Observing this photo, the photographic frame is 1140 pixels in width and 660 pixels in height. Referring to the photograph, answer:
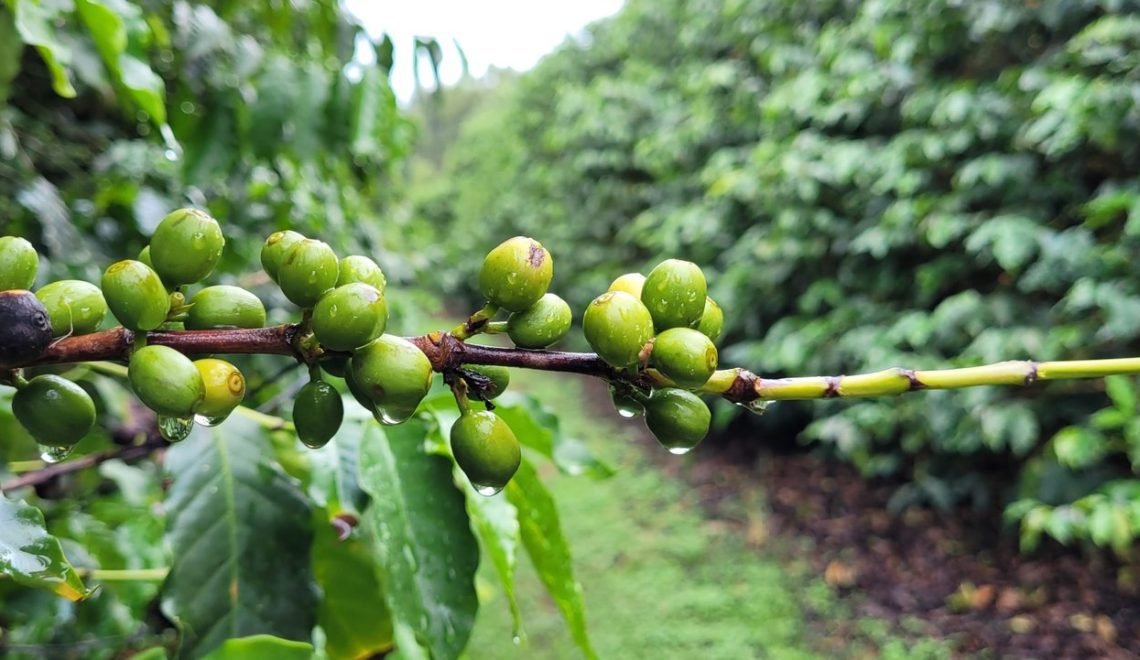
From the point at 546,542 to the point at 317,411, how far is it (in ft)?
1.51

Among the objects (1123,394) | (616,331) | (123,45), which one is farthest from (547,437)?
(1123,394)

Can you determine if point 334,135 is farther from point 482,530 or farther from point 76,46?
point 482,530

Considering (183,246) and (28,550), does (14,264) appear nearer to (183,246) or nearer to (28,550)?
(183,246)

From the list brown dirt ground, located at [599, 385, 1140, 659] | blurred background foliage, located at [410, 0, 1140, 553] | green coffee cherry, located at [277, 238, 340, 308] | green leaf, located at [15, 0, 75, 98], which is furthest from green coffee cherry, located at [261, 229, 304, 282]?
brown dirt ground, located at [599, 385, 1140, 659]

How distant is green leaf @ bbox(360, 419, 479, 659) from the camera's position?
877 millimetres

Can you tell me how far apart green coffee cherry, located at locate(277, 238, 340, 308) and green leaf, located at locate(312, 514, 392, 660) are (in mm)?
586

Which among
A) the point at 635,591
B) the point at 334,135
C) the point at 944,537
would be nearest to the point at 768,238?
the point at 944,537

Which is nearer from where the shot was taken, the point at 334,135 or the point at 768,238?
the point at 334,135

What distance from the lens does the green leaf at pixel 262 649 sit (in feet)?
2.58

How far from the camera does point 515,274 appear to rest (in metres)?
0.63

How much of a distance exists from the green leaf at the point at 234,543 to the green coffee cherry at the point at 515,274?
22.0 inches

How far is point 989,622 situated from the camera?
3637mm

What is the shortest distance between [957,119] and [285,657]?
4.03 m

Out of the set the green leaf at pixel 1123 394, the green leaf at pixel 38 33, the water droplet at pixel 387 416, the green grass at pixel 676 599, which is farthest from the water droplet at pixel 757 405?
the green leaf at pixel 1123 394
